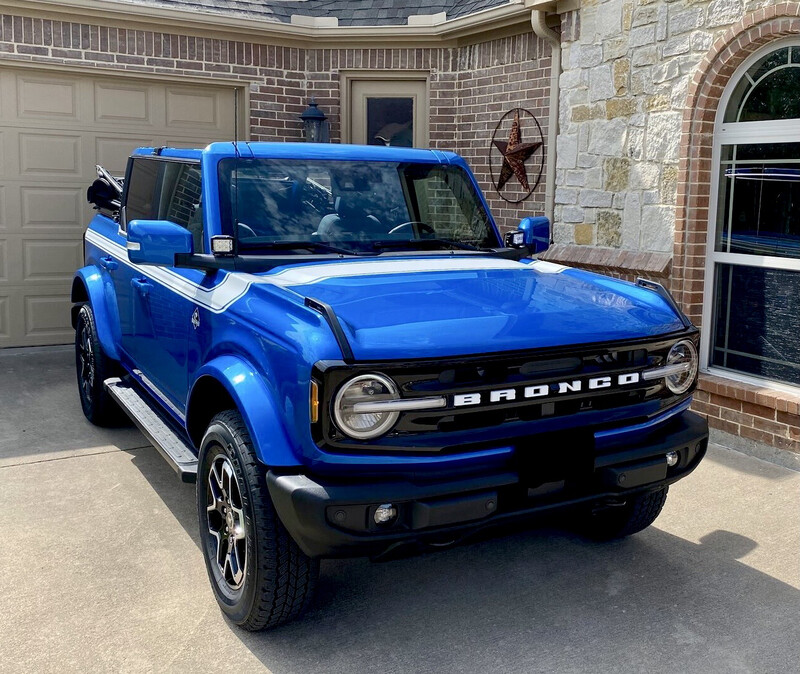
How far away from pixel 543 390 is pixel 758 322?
11.2 feet

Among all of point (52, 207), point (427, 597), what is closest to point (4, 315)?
point (52, 207)

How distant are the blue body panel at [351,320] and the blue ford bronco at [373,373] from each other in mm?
10

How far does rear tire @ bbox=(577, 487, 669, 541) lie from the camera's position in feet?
13.3

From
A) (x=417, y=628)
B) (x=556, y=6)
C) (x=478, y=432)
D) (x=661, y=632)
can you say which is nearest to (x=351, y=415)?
(x=478, y=432)

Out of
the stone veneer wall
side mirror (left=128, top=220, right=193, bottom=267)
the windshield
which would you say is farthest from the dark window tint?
the stone veneer wall

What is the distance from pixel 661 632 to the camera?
3.41 meters

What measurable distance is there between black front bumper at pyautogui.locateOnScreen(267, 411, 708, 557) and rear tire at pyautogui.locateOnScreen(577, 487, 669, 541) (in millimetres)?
823

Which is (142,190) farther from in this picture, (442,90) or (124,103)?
(442,90)

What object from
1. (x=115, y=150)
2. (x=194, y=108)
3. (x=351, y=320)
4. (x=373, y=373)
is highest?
(x=194, y=108)

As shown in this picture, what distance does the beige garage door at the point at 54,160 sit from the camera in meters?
8.43

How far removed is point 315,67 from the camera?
9492mm

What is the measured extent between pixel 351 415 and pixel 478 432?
0.47m

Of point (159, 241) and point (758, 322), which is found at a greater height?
point (159, 241)

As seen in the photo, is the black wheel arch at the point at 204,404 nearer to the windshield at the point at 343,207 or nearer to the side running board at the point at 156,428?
the side running board at the point at 156,428
